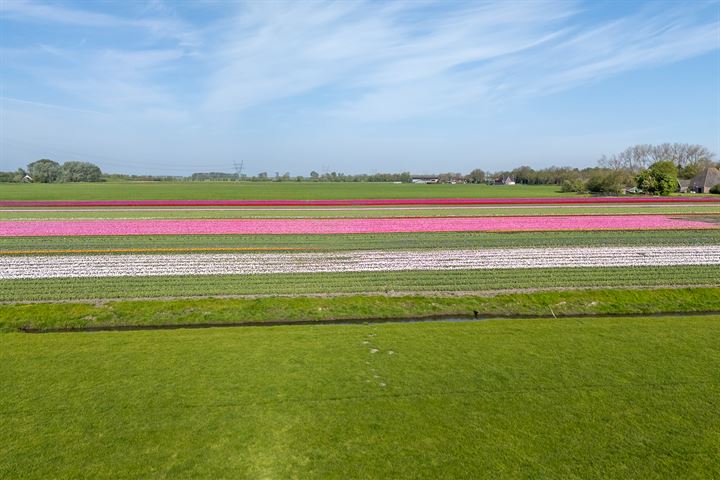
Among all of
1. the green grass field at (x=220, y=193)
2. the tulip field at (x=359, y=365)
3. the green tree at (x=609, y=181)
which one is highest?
the green tree at (x=609, y=181)

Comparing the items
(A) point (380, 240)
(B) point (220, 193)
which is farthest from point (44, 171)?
(A) point (380, 240)

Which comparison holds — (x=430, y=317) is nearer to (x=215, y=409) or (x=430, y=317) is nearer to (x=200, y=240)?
(x=215, y=409)

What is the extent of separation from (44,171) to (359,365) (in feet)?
567

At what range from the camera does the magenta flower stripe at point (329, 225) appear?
89.2 ft

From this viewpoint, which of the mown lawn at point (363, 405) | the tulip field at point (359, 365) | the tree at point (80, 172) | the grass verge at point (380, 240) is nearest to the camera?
the mown lawn at point (363, 405)

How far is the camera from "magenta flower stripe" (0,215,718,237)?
27186mm

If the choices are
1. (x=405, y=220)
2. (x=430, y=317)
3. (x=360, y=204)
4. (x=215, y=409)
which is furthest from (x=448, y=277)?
(x=360, y=204)

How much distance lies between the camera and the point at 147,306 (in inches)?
534

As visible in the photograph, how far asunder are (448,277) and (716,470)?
11228mm

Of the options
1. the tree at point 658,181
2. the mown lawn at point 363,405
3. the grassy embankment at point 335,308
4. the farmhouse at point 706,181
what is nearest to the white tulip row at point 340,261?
the grassy embankment at point 335,308

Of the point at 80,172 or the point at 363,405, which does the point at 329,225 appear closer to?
the point at 363,405

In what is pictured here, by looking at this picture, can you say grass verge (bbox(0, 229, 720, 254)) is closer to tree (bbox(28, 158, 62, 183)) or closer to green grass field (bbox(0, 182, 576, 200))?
green grass field (bbox(0, 182, 576, 200))

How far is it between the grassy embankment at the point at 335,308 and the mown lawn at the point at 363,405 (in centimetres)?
194

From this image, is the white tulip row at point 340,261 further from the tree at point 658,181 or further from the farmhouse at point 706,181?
the farmhouse at point 706,181
